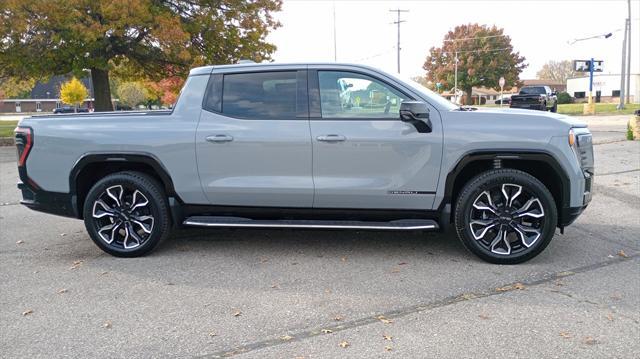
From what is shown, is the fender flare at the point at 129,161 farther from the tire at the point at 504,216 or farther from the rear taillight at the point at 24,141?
the tire at the point at 504,216

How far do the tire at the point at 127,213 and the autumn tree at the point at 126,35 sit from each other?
14.0 metres

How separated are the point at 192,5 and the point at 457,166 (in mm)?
18768

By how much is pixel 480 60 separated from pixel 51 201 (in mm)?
73810

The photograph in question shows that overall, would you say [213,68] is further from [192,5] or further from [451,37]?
[451,37]

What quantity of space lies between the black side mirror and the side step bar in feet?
2.81

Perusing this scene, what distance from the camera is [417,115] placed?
4527 millimetres

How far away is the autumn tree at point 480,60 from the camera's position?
237ft

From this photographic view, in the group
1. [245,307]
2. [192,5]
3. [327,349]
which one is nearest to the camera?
[327,349]

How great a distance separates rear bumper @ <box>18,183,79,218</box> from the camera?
5.08 meters

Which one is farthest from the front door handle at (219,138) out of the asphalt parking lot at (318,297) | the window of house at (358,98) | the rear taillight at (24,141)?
the rear taillight at (24,141)

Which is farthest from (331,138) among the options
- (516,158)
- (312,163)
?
→ (516,158)

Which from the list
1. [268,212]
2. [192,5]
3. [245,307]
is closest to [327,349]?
[245,307]

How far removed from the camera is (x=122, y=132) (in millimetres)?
4949

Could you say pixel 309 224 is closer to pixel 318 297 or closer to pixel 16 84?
pixel 318 297
